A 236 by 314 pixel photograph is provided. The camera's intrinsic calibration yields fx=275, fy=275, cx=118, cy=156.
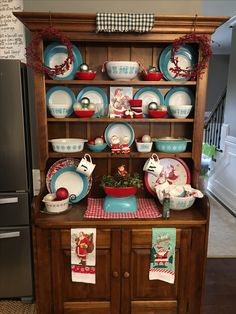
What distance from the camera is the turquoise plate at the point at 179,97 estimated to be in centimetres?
189

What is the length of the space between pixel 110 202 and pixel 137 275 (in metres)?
0.48

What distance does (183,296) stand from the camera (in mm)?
1751

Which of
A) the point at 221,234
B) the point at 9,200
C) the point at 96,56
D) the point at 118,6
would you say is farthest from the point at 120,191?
the point at 221,234

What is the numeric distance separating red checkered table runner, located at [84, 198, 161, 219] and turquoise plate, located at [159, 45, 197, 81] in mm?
866

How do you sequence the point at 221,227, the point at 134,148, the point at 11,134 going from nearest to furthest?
the point at 11,134, the point at 134,148, the point at 221,227

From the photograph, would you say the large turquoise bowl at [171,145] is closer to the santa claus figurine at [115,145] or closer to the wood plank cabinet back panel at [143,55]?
the santa claus figurine at [115,145]

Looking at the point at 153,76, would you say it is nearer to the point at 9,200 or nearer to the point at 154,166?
the point at 154,166

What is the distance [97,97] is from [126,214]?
0.81m

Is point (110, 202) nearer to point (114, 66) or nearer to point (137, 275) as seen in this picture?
point (137, 275)

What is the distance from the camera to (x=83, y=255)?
65.3 inches

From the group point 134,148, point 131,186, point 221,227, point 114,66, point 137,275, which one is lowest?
point 221,227

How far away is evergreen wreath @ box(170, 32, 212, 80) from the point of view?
64.9 inches

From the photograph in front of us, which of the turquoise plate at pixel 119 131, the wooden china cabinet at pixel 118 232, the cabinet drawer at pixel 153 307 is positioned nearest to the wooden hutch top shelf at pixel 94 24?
the wooden china cabinet at pixel 118 232

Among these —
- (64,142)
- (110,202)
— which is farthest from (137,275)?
(64,142)
